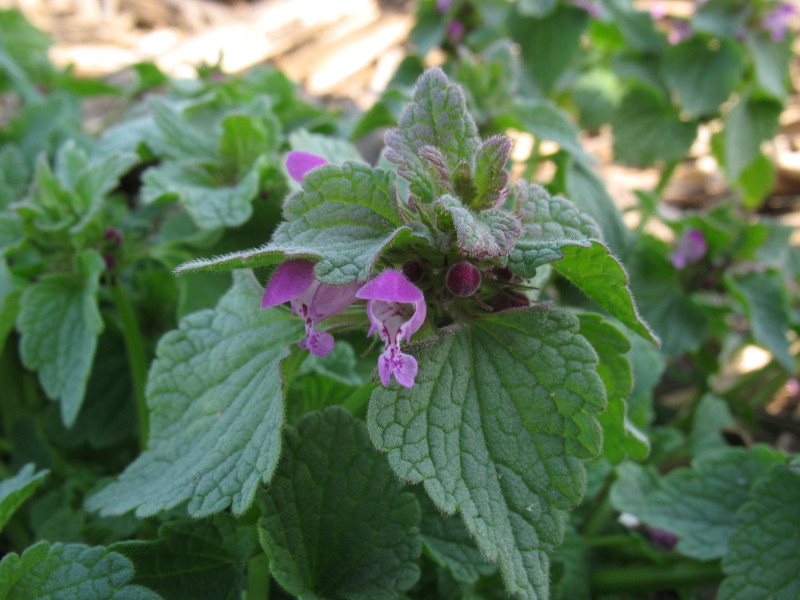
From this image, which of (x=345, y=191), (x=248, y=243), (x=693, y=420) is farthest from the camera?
(x=693, y=420)

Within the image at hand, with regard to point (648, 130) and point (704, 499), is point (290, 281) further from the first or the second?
point (648, 130)

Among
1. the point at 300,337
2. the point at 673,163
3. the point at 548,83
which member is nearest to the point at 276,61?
the point at 548,83

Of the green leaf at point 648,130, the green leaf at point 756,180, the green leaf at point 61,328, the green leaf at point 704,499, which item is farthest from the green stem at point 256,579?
→ the green leaf at point 756,180

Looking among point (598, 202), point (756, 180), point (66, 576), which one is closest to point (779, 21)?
point (756, 180)

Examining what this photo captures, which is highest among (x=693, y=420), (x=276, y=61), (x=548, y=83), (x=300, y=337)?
(x=300, y=337)

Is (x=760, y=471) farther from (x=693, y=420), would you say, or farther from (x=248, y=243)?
(x=248, y=243)
